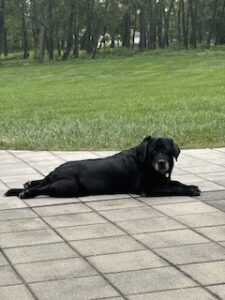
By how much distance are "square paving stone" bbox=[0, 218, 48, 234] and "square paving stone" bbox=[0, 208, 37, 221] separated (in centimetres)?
14

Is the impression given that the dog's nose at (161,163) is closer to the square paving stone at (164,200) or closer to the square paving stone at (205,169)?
the square paving stone at (164,200)

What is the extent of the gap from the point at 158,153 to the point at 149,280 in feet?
9.32

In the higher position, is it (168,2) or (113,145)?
(168,2)

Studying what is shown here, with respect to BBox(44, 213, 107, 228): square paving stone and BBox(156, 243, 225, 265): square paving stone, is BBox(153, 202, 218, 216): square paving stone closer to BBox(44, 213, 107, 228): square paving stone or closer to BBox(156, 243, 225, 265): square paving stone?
BBox(44, 213, 107, 228): square paving stone

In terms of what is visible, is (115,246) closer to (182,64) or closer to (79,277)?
(79,277)

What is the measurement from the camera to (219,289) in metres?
4.57

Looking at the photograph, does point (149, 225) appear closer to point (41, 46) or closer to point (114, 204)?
point (114, 204)

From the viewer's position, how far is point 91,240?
586cm

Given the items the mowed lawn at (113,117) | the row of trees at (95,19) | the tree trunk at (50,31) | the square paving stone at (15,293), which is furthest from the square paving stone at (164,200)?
the tree trunk at (50,31)

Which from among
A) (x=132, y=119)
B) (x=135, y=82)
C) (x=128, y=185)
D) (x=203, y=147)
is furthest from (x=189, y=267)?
(x=135, y=82)

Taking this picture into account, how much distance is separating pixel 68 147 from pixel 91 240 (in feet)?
20.1

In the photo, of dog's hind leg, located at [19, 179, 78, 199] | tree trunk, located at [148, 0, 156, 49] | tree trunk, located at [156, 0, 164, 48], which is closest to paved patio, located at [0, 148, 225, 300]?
dog's hind leg, located at [19, 179, 78, 199]

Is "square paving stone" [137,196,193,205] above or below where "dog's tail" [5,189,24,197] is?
below

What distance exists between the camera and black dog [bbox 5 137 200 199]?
25.0 ft
